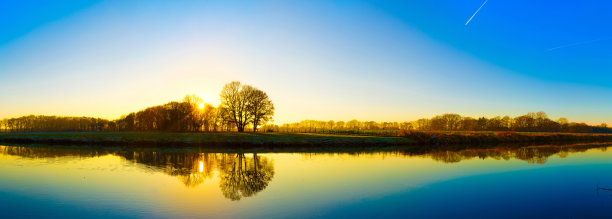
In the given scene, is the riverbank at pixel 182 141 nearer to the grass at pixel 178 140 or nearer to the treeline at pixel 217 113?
the grass at pixel 178 140

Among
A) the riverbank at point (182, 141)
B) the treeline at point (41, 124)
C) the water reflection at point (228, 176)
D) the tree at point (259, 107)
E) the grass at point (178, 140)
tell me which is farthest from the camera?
the treeline at point (41, 124)

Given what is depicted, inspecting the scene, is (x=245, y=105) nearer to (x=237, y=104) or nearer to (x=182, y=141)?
(x=237, y=104)

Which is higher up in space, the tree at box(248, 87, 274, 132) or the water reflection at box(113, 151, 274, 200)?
the tree at box(248, 87, 274, 132)

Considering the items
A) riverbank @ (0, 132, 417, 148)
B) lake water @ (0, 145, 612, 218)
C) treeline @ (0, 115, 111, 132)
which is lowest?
lake water @ (0, 145, 612, 218)

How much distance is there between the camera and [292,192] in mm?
13688

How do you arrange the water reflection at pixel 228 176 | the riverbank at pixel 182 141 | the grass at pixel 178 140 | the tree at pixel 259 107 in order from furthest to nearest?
the tree at pixel 259 107 < the grass at pixel 178 140 < the riverbank at pixel 182 141 < the water reflection at pixel 228 176

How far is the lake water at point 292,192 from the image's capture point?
10594 mm

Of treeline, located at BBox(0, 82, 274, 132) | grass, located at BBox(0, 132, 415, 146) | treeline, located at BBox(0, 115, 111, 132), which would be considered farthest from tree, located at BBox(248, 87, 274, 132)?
treeline, located at BBox(0, 115, 111, 132)

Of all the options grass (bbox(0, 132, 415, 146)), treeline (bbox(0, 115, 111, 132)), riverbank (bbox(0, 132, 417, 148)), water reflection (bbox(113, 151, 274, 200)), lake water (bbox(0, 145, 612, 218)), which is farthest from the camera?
treeline (bbox(0, 115, 111, 132))

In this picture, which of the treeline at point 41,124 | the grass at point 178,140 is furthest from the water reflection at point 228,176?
the treeline at point 41,124

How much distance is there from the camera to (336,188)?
14859 millimetres

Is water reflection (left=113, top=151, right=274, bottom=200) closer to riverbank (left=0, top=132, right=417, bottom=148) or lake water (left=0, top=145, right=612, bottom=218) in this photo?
lake water (left=0, top=145, right=612, bottom=218)

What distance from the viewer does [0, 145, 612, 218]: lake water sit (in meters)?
10.6

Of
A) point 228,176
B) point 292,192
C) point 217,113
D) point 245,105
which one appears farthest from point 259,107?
point 292,192
